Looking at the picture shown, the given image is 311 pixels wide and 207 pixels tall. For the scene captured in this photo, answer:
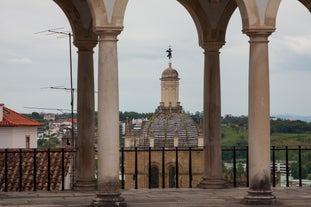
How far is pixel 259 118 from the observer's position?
20.9 metres

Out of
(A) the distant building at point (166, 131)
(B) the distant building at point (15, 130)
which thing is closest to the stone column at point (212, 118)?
(B) the distant building at point (15, 130)

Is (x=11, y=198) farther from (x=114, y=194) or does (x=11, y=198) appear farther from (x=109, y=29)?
(x=109, y=29)

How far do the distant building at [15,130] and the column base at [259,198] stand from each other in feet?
169

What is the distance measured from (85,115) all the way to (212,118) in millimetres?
4161

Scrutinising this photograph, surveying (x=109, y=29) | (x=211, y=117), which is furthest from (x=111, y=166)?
(x=211, y=117)

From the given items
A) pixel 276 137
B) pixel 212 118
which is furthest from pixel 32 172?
pixel 276 137

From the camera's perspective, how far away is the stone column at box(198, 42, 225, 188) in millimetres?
25234

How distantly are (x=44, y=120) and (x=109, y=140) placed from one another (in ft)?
235

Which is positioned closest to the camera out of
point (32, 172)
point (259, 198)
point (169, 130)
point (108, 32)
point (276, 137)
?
point (108, 32)

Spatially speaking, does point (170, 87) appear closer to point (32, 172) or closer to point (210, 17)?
point (32, 172)

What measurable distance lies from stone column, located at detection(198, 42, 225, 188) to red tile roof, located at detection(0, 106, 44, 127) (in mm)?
47616

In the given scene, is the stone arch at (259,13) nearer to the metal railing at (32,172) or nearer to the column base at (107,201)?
the column base at (107,201)

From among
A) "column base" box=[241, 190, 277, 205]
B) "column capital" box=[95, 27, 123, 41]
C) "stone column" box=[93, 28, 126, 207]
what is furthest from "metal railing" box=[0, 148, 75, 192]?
"column capital" box=[95, 27, 123, 41]

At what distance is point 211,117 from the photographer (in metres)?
25.4
